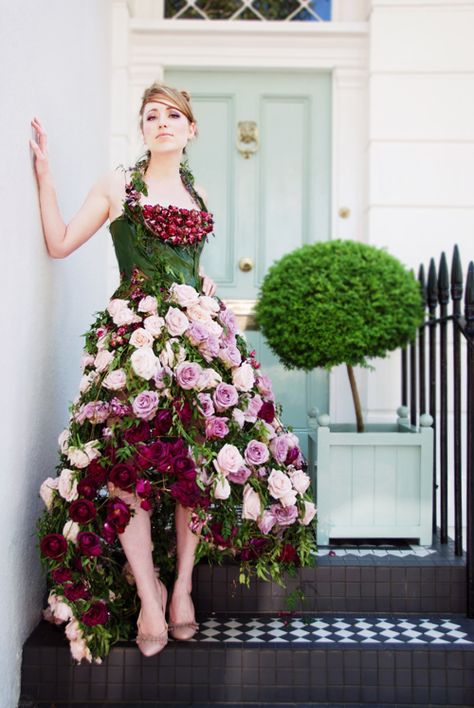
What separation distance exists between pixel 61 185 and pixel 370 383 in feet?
5.84

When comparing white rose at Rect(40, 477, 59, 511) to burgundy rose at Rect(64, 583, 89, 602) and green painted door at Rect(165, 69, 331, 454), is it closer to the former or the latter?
burgundy rose at Rect(64, 583, 89, 602)

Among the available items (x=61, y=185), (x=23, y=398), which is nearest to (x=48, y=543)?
(x=23, y=398)

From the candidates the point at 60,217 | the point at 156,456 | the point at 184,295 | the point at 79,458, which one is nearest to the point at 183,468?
the point at 156,456

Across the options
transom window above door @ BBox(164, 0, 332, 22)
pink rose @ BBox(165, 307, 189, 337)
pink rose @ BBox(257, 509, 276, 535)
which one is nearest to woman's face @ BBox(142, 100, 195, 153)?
pink rose @ BBox(165, 307, 189, 337)

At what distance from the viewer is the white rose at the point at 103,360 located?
2.13 meters

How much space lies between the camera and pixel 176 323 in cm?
214

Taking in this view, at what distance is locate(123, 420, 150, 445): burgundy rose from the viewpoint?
2.02 m

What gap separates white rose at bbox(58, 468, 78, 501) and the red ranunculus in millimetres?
127

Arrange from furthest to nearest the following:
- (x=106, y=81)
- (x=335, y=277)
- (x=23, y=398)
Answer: (x=106, y=81)
(x=335, y=277)
(x=23, y=398)

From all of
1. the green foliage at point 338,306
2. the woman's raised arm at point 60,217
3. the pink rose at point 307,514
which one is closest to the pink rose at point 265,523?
the pink rose at point 307,514

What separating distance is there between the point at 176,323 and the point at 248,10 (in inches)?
97.5

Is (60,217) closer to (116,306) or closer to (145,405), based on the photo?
(116,306)

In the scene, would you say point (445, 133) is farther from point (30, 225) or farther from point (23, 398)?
point (23, 398)

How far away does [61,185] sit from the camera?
2.59 m
